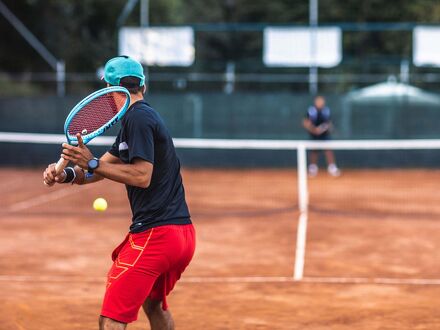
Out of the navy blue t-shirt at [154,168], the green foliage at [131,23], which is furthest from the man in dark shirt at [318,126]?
the navy blue t-shirt at [154,168]

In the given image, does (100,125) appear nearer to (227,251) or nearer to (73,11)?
(227,251)

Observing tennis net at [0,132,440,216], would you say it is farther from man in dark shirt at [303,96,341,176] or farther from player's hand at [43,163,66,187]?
player's hand at [43,163,66,187]

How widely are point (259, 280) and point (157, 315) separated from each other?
134 inches

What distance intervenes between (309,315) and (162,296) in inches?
91.1

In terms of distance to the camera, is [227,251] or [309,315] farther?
[227,251]

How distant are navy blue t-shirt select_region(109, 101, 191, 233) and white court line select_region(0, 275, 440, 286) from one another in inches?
142

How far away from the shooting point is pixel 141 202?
4.77m

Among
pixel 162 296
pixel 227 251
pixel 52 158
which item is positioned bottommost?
pixel 52 158

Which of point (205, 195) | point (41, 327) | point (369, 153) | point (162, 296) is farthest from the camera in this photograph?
point (369, 153)

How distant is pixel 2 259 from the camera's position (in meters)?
9.48

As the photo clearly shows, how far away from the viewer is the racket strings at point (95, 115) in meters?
4.64

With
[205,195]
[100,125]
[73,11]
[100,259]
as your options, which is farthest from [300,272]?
[73,11]

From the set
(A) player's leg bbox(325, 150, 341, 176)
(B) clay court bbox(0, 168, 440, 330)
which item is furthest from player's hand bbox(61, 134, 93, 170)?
(A) player's leg bbox(325, 150, 341, 176)

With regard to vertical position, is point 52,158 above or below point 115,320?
below
